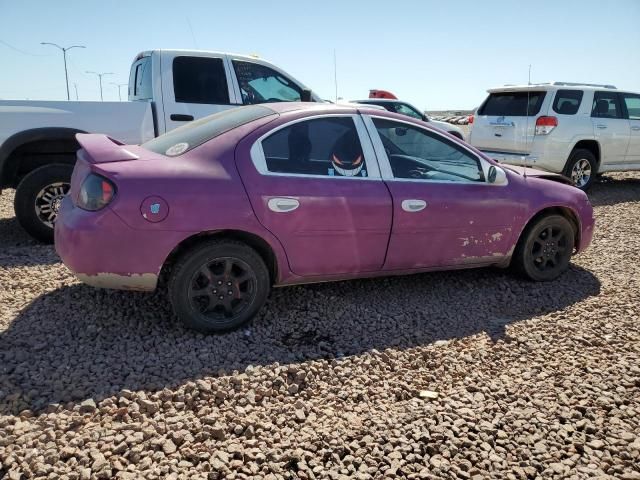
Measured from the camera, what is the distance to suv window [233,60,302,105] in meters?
6.34

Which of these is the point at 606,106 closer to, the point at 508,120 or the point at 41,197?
the point at 508,120

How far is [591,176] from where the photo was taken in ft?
30.2

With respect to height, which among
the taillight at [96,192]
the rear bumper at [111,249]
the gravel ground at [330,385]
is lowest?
the gravel ground at [330,385]

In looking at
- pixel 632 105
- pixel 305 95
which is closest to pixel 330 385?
pixel 305 95

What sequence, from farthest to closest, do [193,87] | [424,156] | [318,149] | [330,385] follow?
[193,87]
[424,156]
[318,149]
[330,385]

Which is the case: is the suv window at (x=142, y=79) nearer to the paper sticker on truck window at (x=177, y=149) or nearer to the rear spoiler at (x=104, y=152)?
the rear spoiler at (x=104, y=152)

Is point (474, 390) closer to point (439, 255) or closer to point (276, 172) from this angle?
point (439, 255)

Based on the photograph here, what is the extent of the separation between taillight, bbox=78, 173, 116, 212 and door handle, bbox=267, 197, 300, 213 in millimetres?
999

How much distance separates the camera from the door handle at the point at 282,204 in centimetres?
336

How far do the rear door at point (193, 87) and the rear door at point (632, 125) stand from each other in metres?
7.75

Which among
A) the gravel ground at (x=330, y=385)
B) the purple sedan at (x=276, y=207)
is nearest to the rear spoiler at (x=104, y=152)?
the purple sedan at (x=276, y=207)

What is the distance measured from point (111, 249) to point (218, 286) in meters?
0.72

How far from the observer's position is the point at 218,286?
337 centimetres

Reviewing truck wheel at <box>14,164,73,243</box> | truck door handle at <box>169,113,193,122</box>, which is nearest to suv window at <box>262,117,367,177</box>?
truck wheel at <box>14,164,73,243</box>
